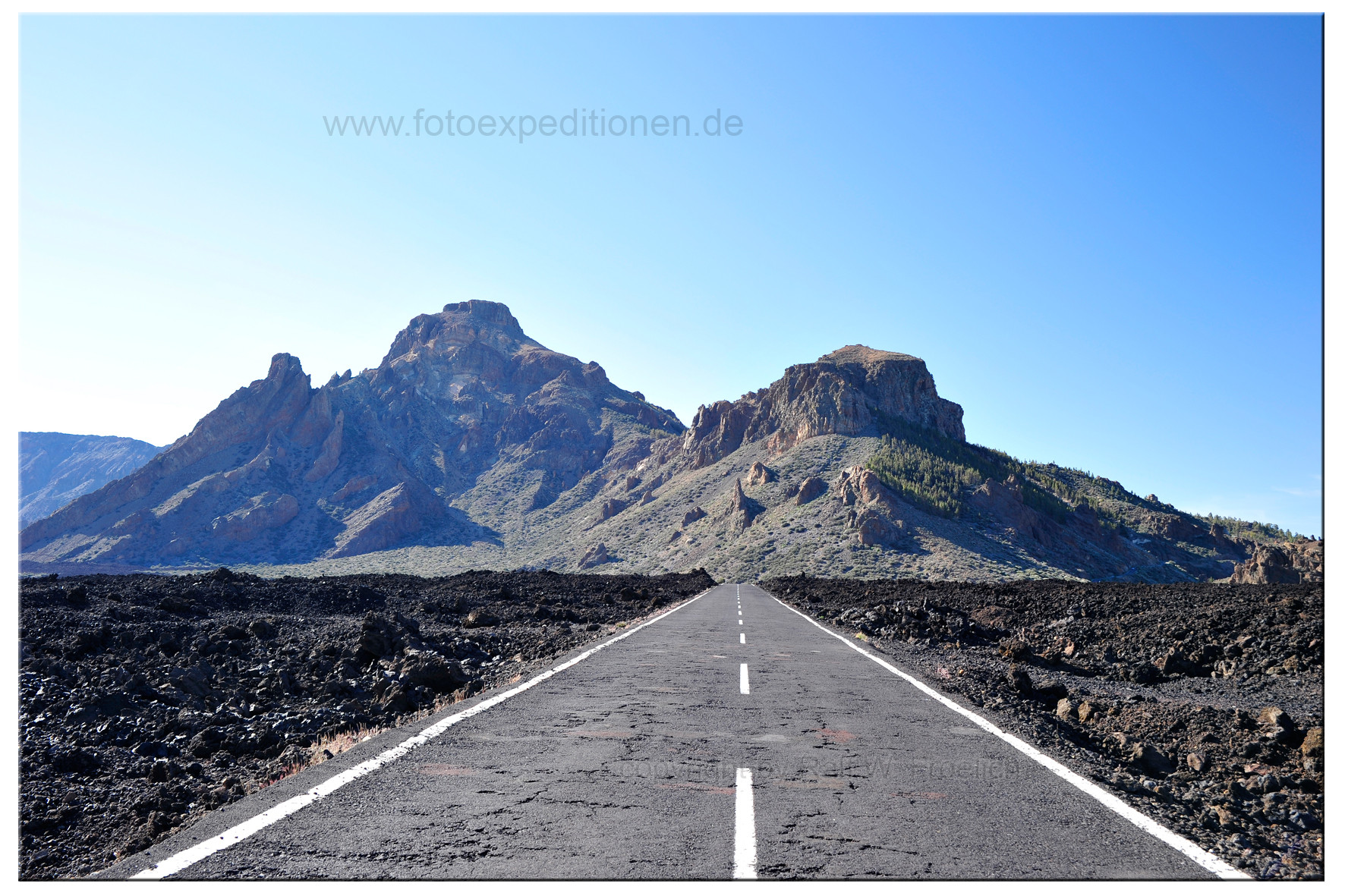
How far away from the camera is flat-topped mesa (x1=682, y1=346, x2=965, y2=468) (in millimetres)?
111062

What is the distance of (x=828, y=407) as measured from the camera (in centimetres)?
11156

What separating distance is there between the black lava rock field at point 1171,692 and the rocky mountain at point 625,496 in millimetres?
44963

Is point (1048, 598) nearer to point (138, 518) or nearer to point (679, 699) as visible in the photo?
point (679, 699)

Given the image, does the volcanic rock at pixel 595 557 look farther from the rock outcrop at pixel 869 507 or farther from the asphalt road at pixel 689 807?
the asphalt road at pixel 689 807

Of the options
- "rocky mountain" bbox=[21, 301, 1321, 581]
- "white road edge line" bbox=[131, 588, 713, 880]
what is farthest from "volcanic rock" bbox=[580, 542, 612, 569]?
"white road edge line" bbox=[131, 588, 713, 880]

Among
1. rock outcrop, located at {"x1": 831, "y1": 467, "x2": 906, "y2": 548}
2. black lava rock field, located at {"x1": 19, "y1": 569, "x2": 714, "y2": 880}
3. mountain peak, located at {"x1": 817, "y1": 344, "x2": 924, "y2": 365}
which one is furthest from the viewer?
mountain peak, located at {"x1": 817, "y1": 344, "x2": 924, "y2": 365}

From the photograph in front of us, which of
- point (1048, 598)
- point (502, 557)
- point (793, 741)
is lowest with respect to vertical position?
point (502, 557)

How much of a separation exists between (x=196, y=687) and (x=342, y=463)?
147 meters

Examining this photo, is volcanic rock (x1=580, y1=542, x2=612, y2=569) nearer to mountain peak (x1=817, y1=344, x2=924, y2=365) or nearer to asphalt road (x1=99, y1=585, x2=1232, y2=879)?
mountain peak (x1=817, y1=344, x2=924, y2=365)

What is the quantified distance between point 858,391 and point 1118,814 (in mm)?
113081

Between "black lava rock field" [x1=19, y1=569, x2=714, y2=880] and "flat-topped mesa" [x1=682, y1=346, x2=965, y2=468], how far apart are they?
304ft

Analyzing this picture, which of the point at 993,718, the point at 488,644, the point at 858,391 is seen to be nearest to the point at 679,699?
the point at 993,718

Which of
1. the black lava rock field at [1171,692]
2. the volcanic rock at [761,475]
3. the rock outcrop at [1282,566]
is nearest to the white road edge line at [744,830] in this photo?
the black lava rock field at [1171,692]

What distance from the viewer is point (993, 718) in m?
8.58
